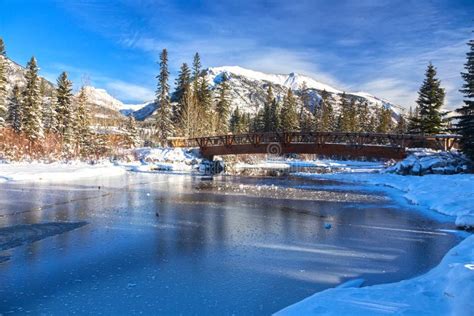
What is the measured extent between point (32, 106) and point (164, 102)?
1961cm

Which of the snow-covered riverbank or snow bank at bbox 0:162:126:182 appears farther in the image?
snow bank at bbox 0:162:126:182

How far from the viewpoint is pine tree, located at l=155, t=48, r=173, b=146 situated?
2424 inches

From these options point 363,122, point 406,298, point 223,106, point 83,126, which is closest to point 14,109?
point 83,126

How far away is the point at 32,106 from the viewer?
157ft

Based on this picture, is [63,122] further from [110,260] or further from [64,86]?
[110,260]

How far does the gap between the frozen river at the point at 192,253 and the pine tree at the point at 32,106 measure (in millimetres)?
35061

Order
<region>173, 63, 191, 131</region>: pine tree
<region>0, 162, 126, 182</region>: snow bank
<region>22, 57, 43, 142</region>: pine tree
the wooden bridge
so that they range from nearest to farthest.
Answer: <region>0, 162, 126, 182</region>: snow bank → the wooden bridge → <region>22, 57, 43, 142</region>: pine tree → <region>173, 63, 191, 131</region>: pine tree

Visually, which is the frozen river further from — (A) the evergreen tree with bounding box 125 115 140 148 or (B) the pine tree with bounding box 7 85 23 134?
(A) the evergreen tree with bounding box 125 115 140 148

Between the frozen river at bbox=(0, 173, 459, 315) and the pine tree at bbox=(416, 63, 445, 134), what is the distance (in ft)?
126

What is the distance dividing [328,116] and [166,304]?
86524mm

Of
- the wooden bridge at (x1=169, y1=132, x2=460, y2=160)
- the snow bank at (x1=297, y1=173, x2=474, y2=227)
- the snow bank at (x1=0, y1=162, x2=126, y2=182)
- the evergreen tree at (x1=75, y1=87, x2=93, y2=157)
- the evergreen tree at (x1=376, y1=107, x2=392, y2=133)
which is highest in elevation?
the evergreen tree at (x1=376, y1=107, x2=392, y2=133)

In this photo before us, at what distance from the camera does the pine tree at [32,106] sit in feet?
153

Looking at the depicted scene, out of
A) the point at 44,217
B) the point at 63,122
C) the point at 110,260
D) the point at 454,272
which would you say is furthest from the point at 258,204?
the point at 63,122

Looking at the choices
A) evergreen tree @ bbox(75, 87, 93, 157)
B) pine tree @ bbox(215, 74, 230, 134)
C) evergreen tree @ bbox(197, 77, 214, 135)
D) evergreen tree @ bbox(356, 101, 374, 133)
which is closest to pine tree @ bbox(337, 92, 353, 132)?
evergreen tree @ bbox(356, 101, 374, 133)
